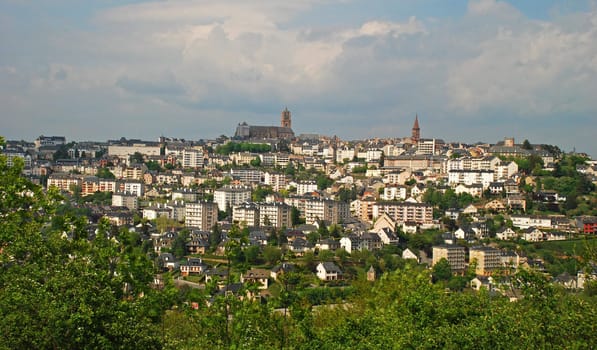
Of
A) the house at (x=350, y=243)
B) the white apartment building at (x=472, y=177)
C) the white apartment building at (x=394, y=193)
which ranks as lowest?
the house at (x=350, y=243)

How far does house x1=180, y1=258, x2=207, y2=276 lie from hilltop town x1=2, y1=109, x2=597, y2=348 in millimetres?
88

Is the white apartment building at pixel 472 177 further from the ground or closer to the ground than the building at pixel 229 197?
further from the ground

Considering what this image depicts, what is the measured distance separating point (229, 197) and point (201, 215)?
15.0 feet

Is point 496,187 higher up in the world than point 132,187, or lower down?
higher up

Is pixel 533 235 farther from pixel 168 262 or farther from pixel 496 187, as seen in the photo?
pixel 168 262

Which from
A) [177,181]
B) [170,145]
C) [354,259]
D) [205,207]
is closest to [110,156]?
[170,145]

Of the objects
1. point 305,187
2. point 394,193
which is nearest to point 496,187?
point 394,193

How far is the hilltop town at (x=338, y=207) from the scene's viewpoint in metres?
31.9

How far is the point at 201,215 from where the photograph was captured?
4378 centimetres

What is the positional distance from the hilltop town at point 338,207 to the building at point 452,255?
0.06 m

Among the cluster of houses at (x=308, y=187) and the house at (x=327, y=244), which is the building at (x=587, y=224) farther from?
the house at (x=327, y=244)

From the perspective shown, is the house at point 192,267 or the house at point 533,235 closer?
the house at point 192,267

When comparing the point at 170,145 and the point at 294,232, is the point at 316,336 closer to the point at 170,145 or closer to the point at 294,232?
the point at 294,232

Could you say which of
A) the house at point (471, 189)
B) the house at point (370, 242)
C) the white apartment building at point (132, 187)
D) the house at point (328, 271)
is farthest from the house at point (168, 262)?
the house at point (471, 189)
